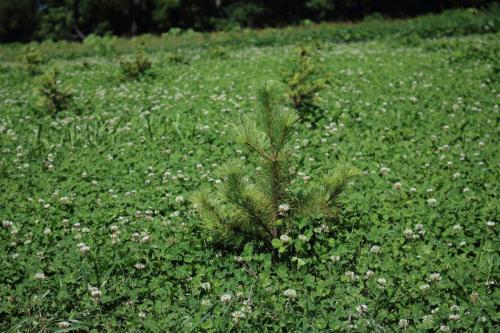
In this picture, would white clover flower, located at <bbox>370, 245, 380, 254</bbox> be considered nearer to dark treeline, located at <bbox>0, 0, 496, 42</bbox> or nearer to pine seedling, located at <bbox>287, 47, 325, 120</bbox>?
pine seedling, located at <bbox>287, 47, 325, 120</bbox>

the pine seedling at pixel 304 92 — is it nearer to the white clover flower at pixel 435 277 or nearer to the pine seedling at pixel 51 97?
the white clover flower at pixel 435 277

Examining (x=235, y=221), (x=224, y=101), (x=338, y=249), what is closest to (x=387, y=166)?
(x=338, y=249)

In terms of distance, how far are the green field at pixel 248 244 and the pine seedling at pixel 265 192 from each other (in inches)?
7.6

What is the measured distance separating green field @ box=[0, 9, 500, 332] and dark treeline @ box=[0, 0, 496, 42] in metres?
34.4

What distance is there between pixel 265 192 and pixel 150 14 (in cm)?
4418

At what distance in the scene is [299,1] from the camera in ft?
147

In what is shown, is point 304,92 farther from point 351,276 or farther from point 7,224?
point 7,224

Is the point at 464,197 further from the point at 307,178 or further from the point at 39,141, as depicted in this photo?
the point at 39,141

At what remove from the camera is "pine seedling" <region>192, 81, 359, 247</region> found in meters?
3.72

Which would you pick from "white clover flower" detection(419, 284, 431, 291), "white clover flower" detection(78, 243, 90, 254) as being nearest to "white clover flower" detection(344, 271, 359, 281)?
"white clover flower" detection(419, 284, 431, 291)

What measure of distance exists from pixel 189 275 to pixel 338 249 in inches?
58.6

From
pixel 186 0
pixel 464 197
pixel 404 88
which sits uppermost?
pixel 186 0

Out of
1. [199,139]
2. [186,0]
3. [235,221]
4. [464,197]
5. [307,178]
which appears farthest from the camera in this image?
[186,0]

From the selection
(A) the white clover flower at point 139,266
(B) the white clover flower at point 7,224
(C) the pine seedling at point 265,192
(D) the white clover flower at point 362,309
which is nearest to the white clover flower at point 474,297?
(D) the white clover flower at point 362,309
